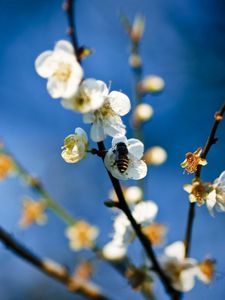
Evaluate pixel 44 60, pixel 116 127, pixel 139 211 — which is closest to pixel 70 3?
pixel 44 60

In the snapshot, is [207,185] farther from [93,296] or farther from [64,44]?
[93,296]

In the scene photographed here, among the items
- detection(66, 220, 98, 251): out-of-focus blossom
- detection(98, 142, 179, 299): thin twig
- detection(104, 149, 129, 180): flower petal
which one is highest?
detection(66, 220, 98, 251): out-of-focus blossom

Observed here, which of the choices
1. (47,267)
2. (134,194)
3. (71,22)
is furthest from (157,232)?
(71,22)

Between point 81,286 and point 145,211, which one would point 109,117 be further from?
point 81,286

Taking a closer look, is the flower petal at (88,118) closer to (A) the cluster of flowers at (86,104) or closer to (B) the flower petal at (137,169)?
(A) the cluster of flowers at (86,104)

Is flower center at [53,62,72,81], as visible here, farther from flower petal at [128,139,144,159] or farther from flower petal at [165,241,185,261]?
flower petal at [165,241,185,261]

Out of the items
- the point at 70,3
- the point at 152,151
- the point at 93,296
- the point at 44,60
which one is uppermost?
the point at 152,151

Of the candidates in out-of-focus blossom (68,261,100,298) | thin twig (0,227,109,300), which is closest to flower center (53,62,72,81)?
thin twig (0,227,109,300)
